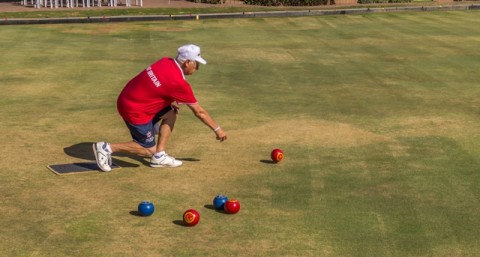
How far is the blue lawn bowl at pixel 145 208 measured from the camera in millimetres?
8289

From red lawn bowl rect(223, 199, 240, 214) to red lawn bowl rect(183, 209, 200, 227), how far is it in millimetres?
434

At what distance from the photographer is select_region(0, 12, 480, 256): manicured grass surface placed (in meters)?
7.82

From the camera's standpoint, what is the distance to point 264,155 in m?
10.7

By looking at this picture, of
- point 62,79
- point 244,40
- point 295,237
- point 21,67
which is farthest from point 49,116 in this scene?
point 244,40

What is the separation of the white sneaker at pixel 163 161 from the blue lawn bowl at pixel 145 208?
1.66 meters

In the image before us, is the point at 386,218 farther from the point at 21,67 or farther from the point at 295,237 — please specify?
the point at 21,67

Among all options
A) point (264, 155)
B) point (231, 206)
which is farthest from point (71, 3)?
point (231, 206)

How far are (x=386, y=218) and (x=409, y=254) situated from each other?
3.04 ft

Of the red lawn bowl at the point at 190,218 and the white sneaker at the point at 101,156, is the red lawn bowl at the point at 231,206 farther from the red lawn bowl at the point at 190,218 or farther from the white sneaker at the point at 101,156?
the white sneaker at the point at 101,156

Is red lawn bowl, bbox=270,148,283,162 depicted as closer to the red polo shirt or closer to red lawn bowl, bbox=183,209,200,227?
the red polo shirt

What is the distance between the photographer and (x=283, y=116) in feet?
42.1

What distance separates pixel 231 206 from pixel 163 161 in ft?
6.23

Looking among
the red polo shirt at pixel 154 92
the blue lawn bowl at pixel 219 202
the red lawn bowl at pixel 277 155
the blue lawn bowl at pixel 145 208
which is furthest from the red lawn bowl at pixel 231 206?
the red lawn bowl at pixel 277 155

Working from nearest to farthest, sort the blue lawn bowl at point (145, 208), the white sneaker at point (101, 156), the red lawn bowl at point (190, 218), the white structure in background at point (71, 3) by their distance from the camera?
1. the red lawn bowl at point (190, 218)
2. the blue lawn bowl at point (145, 208)
3. the white sneaker at point (101, 156)
4. the white structure in background at point (71, 3)
